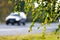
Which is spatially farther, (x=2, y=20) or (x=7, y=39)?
(x=2, y=20)

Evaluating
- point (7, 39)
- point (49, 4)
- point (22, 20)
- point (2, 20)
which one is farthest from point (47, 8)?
point (2, 20)

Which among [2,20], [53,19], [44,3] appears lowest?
[2,20]

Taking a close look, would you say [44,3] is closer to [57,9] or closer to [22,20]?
[57,9]

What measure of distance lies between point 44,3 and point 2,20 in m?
35.2

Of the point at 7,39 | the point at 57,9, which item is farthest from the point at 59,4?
the point at 7,39

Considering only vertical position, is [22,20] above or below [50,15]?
below

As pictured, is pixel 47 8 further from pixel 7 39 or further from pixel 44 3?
pixel 7 39

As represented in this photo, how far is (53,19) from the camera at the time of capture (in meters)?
2.97

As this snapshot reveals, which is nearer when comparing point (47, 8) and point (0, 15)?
point (47, 8)

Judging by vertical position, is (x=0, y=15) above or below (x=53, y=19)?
below

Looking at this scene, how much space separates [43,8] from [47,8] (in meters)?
0.08

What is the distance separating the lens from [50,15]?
291 cm

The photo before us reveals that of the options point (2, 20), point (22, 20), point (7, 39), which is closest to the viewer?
point (7, 39)

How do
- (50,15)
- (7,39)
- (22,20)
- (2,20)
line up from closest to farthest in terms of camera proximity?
(50,15) < (7,39) < (22,20) < (2,20)
